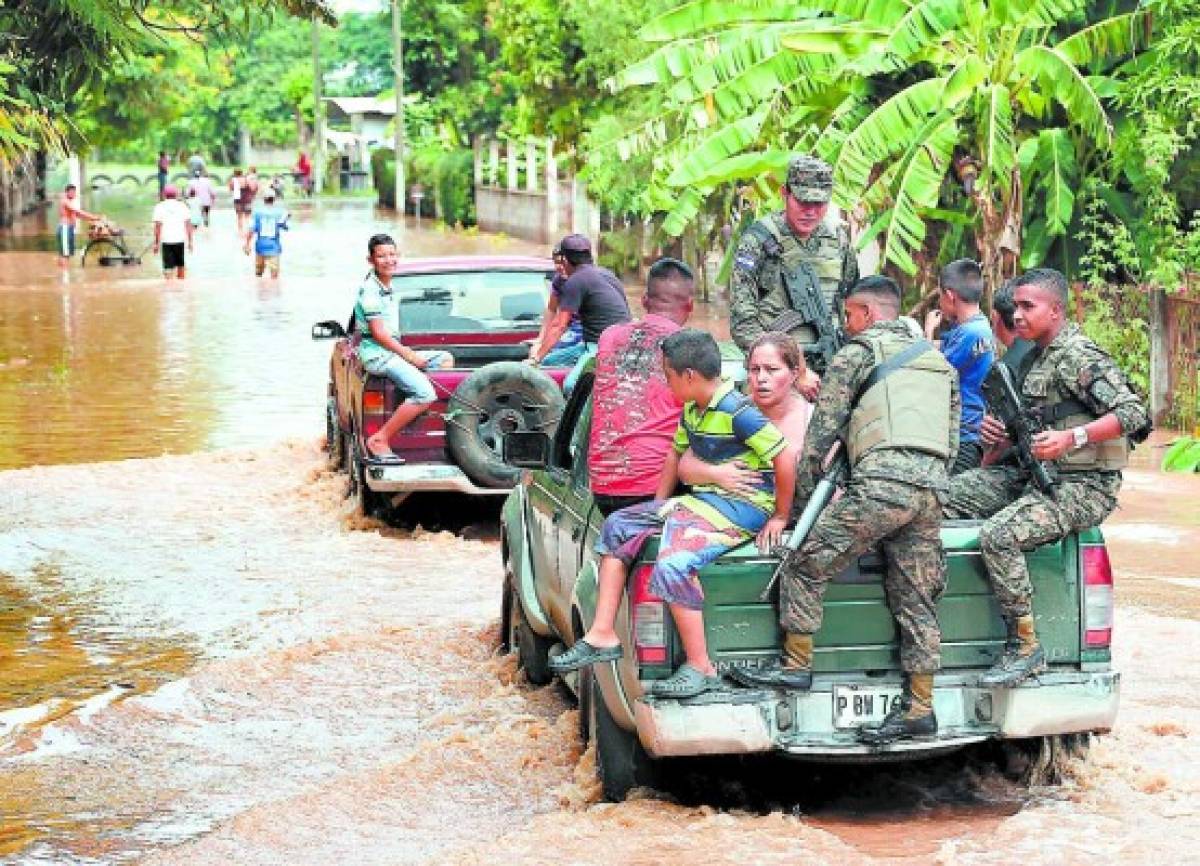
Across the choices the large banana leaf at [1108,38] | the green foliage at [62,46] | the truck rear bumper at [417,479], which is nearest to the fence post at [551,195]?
the large banana leaf at [1108,38]

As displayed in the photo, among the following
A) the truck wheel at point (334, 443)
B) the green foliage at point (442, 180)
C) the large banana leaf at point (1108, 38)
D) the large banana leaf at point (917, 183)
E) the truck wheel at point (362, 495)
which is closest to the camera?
the truck wheel at point (362, 495)

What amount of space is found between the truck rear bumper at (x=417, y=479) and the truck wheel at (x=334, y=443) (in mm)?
2399

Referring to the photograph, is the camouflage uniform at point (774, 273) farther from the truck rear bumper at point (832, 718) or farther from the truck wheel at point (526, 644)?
the truck rear bumper at point (832, 718)

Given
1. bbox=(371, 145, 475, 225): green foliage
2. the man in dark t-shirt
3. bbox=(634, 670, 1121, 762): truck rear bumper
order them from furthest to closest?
1. bbox=(371, 145, 475, 225): green foliage
2. the man in dark t-shirt
3. bbox=(634, 670, 1121, 762): truck rear bumper

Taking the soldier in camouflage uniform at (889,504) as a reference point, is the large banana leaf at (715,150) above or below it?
above

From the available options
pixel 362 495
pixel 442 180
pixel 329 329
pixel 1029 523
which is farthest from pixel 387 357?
pixel 442 180

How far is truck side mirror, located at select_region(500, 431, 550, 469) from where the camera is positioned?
8.80 metres

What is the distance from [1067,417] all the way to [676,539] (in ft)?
4.84

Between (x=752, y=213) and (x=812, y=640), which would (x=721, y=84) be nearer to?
(x=752, y=213)

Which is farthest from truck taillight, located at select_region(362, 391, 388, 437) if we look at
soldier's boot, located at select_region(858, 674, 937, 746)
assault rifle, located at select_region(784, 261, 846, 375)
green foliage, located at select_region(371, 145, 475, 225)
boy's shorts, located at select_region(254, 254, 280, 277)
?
green foliage, located at select_region(371, 145, 475, 225)

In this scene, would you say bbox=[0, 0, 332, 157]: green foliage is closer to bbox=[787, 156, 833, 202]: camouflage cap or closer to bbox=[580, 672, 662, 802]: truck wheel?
bbox=[787, 156, 833, 202]: camouflage cap

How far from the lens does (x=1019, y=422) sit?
24.7 ft

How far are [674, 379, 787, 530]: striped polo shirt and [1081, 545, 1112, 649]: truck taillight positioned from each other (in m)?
1.10

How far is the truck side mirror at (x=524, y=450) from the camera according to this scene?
8805mm
